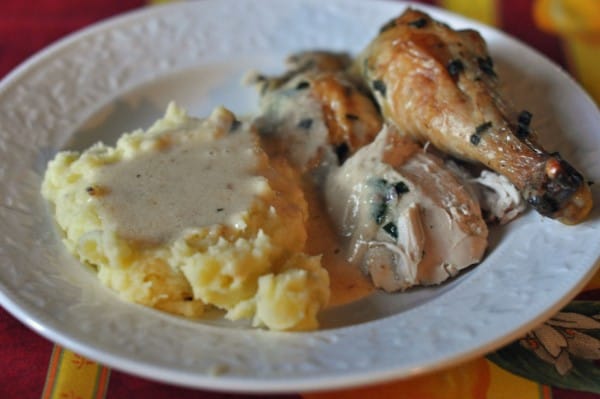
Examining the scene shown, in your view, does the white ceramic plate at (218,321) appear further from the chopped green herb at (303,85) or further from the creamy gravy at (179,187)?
the chopped green herb at (303,85)

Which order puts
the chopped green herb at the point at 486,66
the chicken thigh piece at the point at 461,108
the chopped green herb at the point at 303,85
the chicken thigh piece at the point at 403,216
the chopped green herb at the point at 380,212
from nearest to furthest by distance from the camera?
the chicken thigh piece at the point at 461,108 → the chicken thigh piece at the point at 403,216 → the chopped green herb at the point at 380,212 → the chopped green herb at the point at 486,66 → the chopped green herb at the point at 303,85

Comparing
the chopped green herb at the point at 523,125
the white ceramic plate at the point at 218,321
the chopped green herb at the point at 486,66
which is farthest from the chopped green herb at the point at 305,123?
the chopped green herb at the point at 523,125

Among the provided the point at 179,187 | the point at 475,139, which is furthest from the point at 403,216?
the point at 179,187

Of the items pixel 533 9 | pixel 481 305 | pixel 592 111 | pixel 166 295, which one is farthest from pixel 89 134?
pixel 533 9

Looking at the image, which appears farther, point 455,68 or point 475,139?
point 455,68

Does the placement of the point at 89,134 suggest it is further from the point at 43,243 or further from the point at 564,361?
the point at 564,361

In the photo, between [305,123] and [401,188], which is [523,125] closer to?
[401,188]

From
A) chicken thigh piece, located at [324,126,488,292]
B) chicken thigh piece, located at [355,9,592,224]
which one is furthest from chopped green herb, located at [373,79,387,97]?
chicken thigh piece, located at [324,126,488,292]
